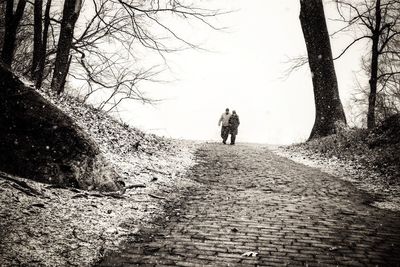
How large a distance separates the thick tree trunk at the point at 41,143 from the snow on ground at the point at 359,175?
5.20 meters

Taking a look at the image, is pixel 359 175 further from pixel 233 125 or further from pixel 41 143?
pixel 233 125

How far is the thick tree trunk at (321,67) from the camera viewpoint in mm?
14789

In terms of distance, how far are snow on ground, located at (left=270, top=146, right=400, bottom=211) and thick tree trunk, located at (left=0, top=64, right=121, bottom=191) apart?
5.20 m

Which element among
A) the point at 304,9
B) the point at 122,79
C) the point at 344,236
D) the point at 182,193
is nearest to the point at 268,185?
the point at 182,193

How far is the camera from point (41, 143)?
5.28 metres

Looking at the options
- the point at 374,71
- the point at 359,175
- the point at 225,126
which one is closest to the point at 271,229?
the point at 359,175

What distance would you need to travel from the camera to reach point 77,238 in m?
4.05

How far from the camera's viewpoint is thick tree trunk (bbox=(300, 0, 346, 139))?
1479 cm

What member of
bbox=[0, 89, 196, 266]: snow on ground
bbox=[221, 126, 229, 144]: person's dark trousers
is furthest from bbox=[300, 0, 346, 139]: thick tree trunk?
bbox=[0, 89, 196, 266]: snow on ground

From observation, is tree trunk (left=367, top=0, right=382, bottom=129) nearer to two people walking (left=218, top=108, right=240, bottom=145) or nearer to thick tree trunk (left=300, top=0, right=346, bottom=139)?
thick tree trunk (left=300, top=0, right=346, bottom=139)

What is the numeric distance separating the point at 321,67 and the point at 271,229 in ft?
38.2

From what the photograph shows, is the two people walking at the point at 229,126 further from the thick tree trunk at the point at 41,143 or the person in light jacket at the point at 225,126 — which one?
the thick tree trunk at the point at 41,143

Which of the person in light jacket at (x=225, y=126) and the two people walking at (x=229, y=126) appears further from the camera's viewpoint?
the person in light jacket at (x=225, y=126)

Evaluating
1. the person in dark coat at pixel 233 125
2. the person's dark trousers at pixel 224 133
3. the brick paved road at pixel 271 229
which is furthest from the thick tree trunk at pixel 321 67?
the brick paved road at pixel 271 229
